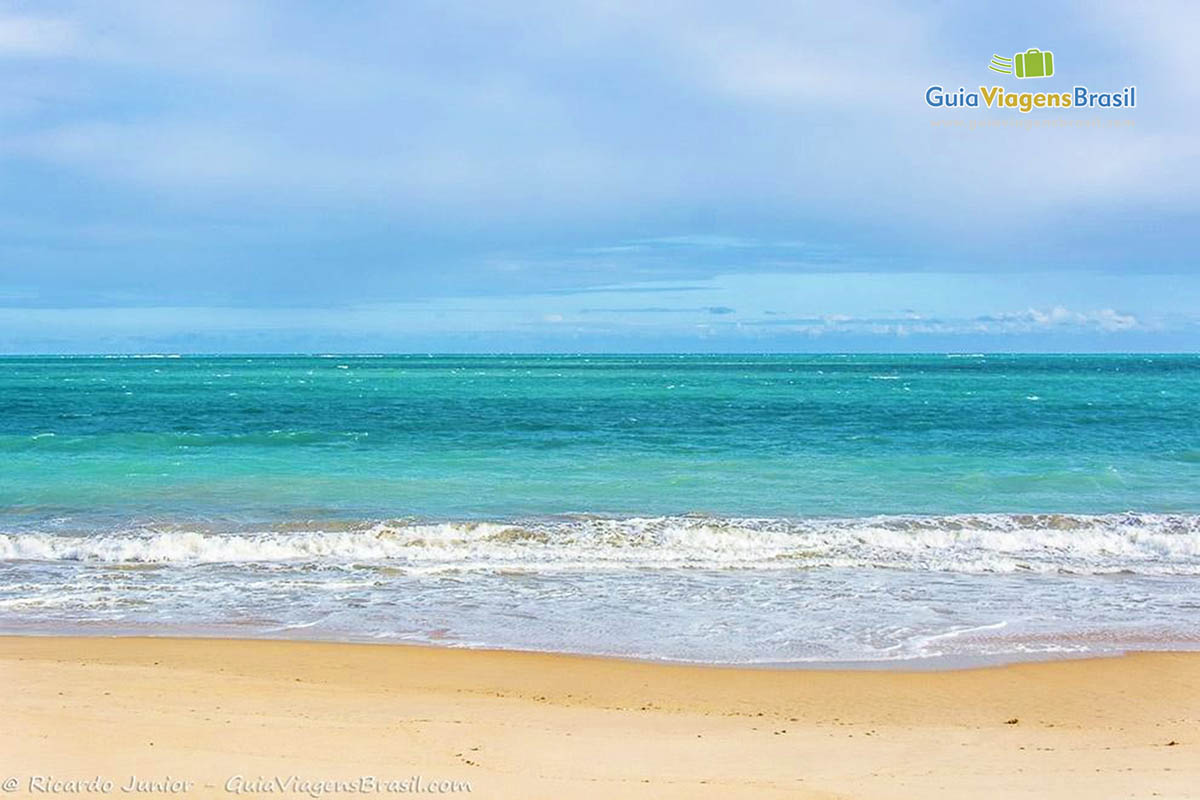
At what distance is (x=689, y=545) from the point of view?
629 inches

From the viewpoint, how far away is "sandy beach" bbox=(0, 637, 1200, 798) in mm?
6238

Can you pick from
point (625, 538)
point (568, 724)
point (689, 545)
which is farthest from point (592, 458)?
point (568, 724)

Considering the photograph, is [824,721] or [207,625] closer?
[824,721]

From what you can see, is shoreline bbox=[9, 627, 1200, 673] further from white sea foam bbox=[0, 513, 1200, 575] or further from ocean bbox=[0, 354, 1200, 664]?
white sea foam bbox=[0, 513, 1200, 575]

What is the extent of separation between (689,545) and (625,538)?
41.1 inches

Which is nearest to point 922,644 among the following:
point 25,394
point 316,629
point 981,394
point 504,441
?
point 316,629

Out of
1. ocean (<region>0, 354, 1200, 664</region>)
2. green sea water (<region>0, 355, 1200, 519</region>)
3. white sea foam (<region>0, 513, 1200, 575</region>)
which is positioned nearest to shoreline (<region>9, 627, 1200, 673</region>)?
ocean (<region>0, 354, 1200, 664</region>)

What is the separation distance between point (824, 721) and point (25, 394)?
198 ft

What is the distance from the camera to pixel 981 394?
56.4m

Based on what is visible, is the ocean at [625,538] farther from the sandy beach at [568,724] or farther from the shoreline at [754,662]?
the sandy beach at [568,724]

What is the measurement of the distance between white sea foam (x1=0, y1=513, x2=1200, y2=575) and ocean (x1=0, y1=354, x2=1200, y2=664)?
0.06 metres

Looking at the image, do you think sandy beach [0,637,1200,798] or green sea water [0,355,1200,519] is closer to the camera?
sandy beach [0,637,1200,798]

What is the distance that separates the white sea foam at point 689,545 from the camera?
14.6m

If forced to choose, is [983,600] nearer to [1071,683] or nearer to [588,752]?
[1071,683]
